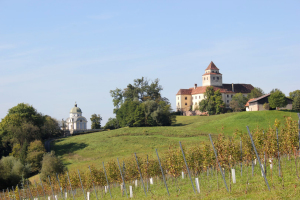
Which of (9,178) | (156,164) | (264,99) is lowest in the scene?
(9,178)

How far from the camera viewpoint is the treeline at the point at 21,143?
42625 mm

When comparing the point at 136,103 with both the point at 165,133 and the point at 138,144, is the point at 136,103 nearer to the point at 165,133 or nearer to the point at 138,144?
the point at 165,133

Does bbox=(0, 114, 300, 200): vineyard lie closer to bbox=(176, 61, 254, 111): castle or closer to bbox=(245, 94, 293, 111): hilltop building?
bbox=(245, 94, 293, 111): hilltop building

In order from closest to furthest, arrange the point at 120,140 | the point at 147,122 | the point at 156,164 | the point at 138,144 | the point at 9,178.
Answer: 1. the point at 156,164
2. the point at 9,178
3. the point at 138,144
4. the point at 120,140
5. the point at 147,122

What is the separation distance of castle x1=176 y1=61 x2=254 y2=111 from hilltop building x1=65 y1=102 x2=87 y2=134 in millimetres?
37891

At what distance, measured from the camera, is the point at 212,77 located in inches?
4734

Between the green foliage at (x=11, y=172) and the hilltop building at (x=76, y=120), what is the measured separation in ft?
285

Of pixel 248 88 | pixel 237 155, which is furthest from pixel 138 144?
pixel 248 88

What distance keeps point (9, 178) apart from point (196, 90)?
87.9 metres

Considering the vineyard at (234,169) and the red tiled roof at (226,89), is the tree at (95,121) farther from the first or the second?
the vineyard at (234,169)

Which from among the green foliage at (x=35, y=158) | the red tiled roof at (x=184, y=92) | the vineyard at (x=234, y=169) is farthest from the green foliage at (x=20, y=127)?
the red tiled roof at (x=184, y=92)

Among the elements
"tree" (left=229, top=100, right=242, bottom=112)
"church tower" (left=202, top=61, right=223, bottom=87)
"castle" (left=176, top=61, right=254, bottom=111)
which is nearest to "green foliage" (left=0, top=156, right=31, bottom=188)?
"tree" (left=229, top=100, right=242, bottom=112)

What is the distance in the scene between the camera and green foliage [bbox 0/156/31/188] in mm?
41094

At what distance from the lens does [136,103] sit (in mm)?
84688
